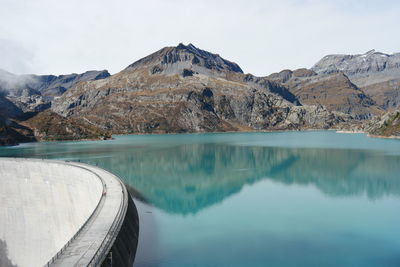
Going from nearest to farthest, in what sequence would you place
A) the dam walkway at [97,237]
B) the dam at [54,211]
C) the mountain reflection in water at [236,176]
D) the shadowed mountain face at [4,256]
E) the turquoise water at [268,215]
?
the dam walkway at [97,237], the dam at [54,211], the turquoise water at [268,215], the shadowed mountain face at [4,256], the mountain reflection in water at [236,176]

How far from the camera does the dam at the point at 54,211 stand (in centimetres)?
2609

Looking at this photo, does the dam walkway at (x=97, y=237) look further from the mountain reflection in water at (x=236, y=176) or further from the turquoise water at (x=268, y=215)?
the mountain reflection in water at (x=236, y=176)

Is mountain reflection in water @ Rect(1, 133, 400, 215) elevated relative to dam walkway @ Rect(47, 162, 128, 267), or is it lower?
lower

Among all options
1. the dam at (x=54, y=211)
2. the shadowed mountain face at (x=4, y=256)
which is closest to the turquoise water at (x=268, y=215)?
the dam at (x=54, y=211)

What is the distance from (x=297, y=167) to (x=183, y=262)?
59790 mm

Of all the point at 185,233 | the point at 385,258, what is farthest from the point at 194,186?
the point at 385,258

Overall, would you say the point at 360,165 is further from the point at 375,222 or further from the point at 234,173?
the point at 375,222

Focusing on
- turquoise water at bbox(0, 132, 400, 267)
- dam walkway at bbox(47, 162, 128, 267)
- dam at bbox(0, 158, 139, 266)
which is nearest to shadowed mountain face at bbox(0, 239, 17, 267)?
dam at bbox(0, 158, 139, 266)

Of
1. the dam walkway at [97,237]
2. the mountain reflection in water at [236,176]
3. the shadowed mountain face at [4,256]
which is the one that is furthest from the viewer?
the mountain reflection in water at [236,176]

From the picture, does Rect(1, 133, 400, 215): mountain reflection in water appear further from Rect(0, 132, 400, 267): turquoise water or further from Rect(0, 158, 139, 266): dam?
Rect(0, 158, 139, 266): dam

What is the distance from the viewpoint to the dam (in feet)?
85.6

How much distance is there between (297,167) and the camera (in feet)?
263

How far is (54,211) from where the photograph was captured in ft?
140

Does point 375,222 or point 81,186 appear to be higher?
point 81,186
